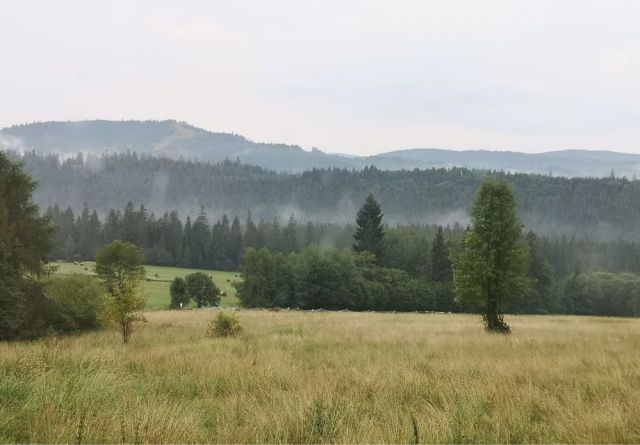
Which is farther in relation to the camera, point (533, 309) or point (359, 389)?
point (533, 309)

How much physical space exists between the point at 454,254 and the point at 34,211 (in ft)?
69.5

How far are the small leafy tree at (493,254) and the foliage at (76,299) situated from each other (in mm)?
18525

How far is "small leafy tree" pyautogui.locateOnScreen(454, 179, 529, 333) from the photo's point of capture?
2436 centimetres

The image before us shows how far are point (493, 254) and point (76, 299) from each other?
21.6 m

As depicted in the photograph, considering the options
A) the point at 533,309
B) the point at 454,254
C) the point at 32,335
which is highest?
the point at 454,254

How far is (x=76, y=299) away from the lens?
2803cm

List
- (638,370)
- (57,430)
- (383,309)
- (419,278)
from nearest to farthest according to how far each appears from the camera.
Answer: (57,430), (638,370), (383,309), (419,278)

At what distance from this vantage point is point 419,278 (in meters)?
94.4

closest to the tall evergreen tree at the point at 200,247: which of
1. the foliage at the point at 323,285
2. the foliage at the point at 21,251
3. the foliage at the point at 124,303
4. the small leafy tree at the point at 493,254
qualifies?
the foliage at the point at 323,285

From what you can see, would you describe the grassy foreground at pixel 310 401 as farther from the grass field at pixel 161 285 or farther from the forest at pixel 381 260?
the grass field at pixel 161 285

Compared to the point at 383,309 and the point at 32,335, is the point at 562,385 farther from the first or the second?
the point at 383,309

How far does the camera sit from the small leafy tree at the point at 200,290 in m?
70.8

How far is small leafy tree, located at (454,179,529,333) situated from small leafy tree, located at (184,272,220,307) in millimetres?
51579

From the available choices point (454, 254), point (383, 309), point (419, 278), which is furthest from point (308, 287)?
point (454, 254)
